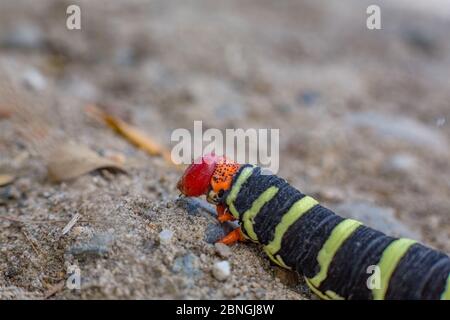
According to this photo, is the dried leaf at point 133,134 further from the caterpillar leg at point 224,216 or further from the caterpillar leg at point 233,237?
the caterpillar leg at point 233,237

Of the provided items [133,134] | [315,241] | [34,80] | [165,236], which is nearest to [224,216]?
[165,236]

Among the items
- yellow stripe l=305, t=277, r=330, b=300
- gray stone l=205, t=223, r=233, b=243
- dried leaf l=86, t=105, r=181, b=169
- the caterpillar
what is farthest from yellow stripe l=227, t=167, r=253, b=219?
dried leaf l=86, t=105, r=181, b=169

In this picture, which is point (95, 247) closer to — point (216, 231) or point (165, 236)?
point (165, 236)

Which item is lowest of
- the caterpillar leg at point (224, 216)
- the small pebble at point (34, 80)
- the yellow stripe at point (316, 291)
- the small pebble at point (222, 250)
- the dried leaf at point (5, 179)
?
the yellow stripe at point (316, 291)

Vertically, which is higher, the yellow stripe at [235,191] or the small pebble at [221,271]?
the yellow stripe at [235,191]

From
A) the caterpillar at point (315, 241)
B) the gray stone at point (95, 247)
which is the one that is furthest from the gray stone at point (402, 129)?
the gray stone at point (95, 247)
